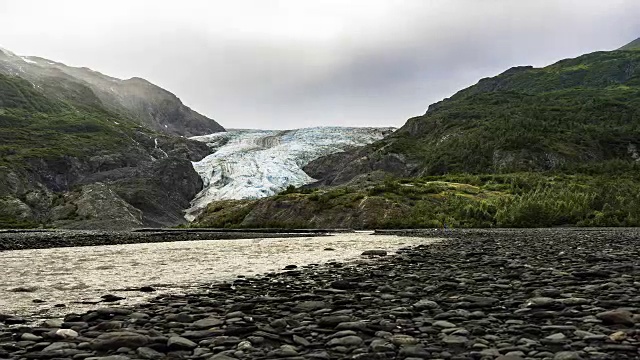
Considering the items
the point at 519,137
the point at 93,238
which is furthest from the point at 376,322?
the point at 519,137

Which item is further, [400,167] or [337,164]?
[337,164]

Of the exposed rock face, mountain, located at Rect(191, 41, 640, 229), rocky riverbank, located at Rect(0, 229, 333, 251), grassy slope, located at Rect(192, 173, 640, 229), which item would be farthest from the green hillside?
rocky riverbank, located at Rect(0, 229, 333, 251)

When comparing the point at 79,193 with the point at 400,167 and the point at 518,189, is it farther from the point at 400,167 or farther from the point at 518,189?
the point at 518,189

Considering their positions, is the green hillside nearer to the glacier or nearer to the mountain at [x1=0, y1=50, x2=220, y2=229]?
the mountain at [x1=0, y1=50, x2=220, y2=229]

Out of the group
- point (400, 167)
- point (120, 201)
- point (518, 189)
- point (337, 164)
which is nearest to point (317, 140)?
point (337, 164)

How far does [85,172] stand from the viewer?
126188mm

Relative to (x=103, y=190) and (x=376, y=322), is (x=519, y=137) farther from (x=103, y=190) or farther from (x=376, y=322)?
(x=376, y=322)

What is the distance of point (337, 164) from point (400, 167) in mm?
24616

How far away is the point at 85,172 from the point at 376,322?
134 meters

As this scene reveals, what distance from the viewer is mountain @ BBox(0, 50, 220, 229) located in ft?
263

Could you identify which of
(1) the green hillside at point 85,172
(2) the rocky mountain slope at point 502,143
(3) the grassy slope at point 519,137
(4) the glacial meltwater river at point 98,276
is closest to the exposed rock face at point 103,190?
(1) the green hillside at point 85,172

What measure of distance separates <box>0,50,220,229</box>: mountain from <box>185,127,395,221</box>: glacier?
546 cm

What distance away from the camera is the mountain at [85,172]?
8025cm

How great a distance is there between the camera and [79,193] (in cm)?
8719
